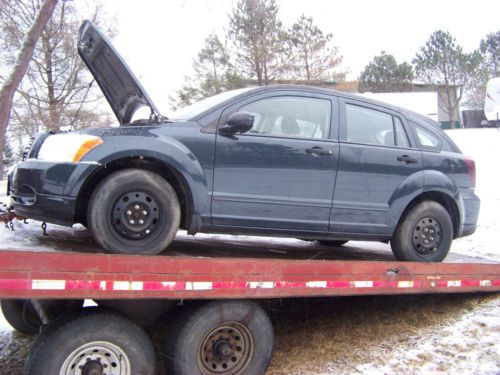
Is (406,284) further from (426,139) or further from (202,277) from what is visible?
(202,277)

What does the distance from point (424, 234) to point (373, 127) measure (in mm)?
1177

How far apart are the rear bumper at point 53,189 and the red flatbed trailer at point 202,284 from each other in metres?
0.56

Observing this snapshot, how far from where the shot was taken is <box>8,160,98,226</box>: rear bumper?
3.48 metres

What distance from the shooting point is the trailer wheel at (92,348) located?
308cm

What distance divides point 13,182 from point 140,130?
1.07 meters

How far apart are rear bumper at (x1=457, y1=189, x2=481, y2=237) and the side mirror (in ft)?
8.36

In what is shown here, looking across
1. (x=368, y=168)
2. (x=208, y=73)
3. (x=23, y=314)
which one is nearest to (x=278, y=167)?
(x=368, y=168)

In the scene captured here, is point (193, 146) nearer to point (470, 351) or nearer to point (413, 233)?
point (413, 233)

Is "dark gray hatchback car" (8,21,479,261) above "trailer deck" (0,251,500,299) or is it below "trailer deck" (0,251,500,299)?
above

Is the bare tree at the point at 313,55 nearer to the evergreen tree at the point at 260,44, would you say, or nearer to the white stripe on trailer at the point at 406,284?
the evergreen tree at the point at 260,44

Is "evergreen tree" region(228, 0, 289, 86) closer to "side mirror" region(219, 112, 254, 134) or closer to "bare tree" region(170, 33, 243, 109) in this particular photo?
"bare tree" region(170, 33, 243, 109)

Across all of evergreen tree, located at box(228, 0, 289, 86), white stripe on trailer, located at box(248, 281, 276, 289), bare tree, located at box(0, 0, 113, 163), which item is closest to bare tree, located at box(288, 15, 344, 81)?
evergreen tree, located at box(228, 0, 289, 86)

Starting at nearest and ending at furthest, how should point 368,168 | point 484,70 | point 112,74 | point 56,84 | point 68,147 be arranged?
point 68,147
point 112,74
point 368,168
point 56,84
point 484,70

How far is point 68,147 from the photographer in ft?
11.8
